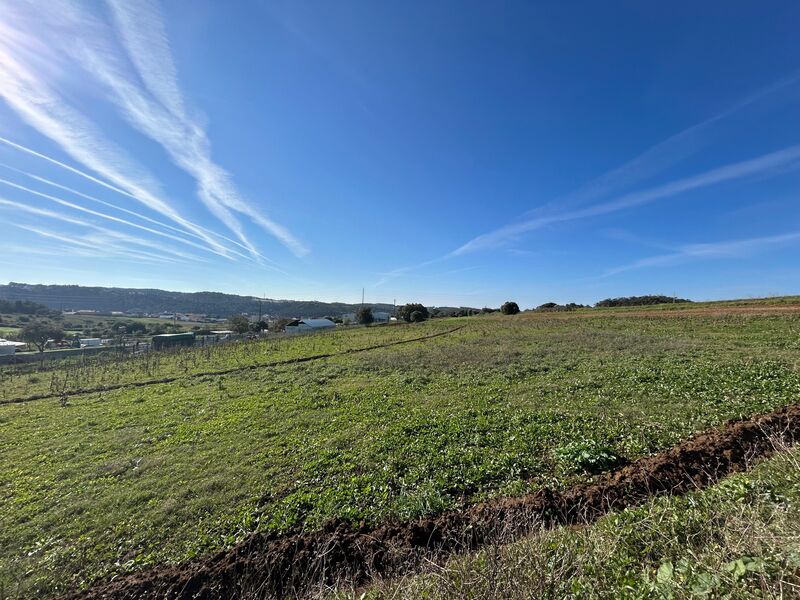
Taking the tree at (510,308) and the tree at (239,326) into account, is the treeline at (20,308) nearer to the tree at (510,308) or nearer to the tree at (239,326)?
the tree at (239,326)

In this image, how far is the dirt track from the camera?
3660 millimetres

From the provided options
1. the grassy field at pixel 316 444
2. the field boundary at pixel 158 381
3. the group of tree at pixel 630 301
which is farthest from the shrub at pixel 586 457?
the group of tree at pixel 630 301

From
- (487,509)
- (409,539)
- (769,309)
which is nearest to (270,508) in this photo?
(409,539)

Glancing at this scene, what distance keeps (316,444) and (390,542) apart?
3589mm

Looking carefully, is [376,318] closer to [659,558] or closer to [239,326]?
[239,326]

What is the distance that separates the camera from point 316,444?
7133mm

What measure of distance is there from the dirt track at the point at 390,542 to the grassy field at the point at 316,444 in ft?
0.96

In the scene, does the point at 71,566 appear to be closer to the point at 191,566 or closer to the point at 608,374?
the point at 191,566

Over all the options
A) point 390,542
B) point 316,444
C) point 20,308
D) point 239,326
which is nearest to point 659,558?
point 390,542

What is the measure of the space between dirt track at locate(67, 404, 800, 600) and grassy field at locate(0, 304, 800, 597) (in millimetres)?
291

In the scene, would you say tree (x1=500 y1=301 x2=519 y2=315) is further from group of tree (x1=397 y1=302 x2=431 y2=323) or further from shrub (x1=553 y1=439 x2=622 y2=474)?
shrub (x1=553 y1=439 x2=622 y2=474)

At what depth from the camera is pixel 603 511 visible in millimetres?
4215

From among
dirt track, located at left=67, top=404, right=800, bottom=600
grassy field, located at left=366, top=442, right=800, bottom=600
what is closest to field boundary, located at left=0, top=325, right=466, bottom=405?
dirt track, located at left=67, top=404, right=800, bottom=600

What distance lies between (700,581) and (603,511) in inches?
89.0
